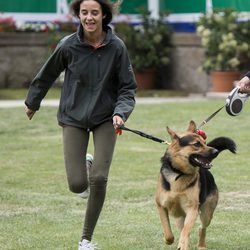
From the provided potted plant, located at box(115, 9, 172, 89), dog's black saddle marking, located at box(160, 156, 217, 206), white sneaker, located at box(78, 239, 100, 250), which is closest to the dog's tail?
dog's black saddle marking, located at box(160, 156, 217, 206)

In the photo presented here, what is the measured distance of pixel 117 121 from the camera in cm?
680

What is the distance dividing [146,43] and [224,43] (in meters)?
2.23

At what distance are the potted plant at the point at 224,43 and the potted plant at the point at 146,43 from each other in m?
1.53

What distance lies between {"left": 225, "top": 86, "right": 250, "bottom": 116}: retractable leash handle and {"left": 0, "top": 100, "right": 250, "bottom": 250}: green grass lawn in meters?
1.06

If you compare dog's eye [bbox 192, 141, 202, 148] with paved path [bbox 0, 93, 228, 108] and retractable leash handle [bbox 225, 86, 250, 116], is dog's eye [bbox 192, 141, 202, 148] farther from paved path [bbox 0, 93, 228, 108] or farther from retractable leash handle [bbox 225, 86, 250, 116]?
paved path [bbox 0, 93, 228, 108]

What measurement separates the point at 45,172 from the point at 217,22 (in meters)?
8.41

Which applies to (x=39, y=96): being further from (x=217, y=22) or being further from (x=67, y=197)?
(x=217, y=22)

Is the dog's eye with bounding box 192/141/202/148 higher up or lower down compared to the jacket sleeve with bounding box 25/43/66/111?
lower down

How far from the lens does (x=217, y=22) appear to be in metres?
19.1

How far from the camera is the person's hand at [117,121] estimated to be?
6777mm

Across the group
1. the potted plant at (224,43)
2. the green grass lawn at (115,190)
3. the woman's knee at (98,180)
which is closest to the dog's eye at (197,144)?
the woman's knee at (98,180)

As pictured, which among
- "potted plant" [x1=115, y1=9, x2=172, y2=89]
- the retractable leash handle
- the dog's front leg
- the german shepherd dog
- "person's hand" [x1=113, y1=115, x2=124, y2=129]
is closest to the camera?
"person's hand" [x1=113, y1=115, x2=124, y2=129]

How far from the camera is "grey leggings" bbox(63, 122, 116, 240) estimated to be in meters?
6.92

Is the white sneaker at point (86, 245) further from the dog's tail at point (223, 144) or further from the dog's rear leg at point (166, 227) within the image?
the dog's tail at point (223, 144)
